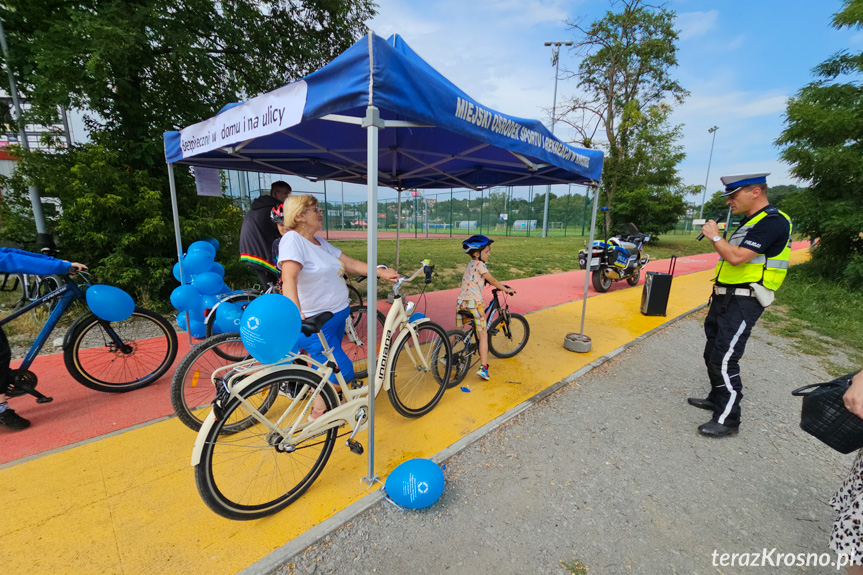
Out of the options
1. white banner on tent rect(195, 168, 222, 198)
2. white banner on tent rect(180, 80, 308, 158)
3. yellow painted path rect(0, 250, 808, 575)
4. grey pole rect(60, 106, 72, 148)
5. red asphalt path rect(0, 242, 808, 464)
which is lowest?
yellow painted path rect(0, 250, 808, 575)

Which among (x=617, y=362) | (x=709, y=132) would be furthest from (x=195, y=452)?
(x=709, y=132)

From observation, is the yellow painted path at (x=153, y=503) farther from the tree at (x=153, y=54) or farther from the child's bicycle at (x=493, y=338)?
the tree at (x=153, y=54)

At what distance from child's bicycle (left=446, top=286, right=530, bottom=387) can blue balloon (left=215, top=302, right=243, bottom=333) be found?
76.1 inches

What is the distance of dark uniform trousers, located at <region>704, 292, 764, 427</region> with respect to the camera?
270 cm

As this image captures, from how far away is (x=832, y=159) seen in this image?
8.39 metres

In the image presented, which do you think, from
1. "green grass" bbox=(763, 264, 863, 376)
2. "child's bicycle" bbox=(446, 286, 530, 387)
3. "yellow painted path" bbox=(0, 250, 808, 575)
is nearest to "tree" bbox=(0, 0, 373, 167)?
"yellow painted path" bbox=(0, 250, 808, 575)

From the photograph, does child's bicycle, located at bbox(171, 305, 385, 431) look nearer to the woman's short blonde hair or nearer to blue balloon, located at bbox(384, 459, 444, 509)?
blue balloon, located at bbox(384, 459, 444, 509)

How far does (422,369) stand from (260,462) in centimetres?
137

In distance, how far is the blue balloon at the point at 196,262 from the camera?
135 inches

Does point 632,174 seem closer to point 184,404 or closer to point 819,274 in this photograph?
point 819,274

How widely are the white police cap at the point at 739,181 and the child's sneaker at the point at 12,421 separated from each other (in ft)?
18.7

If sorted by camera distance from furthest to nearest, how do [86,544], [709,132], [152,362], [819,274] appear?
[709,132] → [819,274] → [152,362] → [86,544]

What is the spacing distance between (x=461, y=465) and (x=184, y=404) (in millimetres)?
1978

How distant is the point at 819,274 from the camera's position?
31.8 feet
